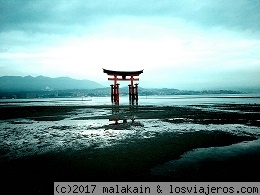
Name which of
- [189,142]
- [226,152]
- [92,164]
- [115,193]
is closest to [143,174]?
[115,193]

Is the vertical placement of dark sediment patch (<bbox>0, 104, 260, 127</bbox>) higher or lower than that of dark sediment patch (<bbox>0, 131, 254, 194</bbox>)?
lower

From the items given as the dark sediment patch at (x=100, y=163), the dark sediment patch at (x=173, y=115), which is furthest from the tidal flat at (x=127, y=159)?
the dark sediment patch at (x=173, y=115)

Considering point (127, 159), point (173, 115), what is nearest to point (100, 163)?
point (127, 159)

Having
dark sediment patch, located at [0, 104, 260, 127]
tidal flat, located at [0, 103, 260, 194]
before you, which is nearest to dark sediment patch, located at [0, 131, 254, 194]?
tidal flat, located at [0, 103, 260, 194]

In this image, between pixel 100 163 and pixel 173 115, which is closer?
pixel 100 163

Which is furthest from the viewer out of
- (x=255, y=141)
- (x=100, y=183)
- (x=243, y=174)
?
(x=255, y=141)

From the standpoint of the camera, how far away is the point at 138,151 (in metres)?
5.93

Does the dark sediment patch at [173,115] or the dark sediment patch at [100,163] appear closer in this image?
the dark sediment patch at [100,163]

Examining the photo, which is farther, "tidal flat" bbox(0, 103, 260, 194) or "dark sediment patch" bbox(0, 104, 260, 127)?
"dark sediment patch" bbox(0, 104, 260, 127)

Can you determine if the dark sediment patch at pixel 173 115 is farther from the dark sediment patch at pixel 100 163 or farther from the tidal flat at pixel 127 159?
the dark sediment patch at pixel 100 163

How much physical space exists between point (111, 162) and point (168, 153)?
175cm

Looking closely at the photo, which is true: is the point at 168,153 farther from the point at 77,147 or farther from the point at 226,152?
the point at 77,147

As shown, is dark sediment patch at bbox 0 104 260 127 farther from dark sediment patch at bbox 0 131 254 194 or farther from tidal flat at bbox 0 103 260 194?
dark sediment patch at bbox 0 131 254 194

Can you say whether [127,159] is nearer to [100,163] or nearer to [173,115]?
[100,163]
